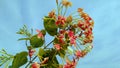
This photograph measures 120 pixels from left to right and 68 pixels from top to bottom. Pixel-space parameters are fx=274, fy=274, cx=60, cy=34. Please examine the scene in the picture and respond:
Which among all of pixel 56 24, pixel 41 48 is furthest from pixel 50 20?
pixel 41 48

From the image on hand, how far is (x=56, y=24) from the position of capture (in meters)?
3.06

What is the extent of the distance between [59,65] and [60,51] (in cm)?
16

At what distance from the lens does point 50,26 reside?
318 centimetres

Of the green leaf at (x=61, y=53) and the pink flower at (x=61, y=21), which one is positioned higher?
the pink flower at (x=61, y=21)

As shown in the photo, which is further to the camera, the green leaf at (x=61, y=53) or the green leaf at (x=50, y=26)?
the green leaf at (x=50, y=26)

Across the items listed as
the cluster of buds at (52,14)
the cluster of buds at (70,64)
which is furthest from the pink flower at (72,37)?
the cluster of buds at (52,14)

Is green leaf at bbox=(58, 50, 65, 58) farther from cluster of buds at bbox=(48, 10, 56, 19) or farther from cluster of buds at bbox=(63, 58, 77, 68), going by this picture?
cluster of buds at bbox=(48, 10, 56, 19)

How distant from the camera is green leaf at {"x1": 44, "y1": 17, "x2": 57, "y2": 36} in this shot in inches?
124

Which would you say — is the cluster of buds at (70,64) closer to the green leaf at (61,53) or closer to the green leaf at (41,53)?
the green leaf at (61,53)

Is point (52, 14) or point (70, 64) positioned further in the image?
point (52, 14)

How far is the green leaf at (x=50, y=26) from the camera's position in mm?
3154

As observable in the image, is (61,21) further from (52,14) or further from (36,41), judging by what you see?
(36,41)

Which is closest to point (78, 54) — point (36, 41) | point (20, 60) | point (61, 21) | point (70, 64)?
point (70, 64)

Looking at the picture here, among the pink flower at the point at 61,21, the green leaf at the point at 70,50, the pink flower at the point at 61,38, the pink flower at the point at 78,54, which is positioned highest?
the pink flower at the point at 61,21
